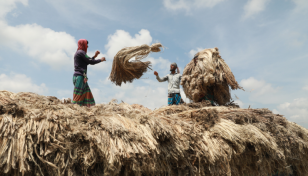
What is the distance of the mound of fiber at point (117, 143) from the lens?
5.33ft

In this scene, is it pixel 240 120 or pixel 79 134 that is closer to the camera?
pixel 79 134

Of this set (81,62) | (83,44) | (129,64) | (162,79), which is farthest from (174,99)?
(83,44)

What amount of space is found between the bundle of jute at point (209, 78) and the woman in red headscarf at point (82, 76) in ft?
6.40

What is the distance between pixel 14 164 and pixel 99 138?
2.02 ft

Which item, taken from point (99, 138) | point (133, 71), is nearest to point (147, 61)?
point (133, 71)

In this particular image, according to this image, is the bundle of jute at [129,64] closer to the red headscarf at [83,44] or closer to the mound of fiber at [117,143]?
the red headscarf at [83,44]

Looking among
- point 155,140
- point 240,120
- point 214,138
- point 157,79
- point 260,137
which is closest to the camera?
point 155,140

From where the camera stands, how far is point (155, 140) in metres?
2.01

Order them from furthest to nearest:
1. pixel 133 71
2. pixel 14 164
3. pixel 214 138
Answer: pixel 133 71 → pixel 214 138 → pixel 14 164

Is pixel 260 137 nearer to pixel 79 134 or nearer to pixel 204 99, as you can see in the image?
pixel 204 99

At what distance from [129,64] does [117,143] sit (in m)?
2.78

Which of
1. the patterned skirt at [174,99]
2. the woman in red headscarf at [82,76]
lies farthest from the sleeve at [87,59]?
the patterned skirt at [174,99]

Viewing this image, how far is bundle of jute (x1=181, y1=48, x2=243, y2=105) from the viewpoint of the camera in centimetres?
451

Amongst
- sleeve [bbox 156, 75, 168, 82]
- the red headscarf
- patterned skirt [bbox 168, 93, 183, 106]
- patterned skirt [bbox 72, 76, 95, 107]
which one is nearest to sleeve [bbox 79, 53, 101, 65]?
the red headscarf
